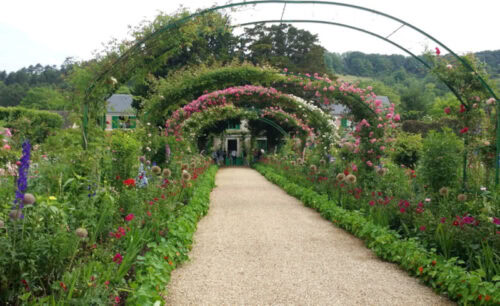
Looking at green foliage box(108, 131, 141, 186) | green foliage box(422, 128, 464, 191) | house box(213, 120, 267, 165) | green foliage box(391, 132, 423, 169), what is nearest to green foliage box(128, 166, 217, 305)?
green foliage box(108, 131, 141, 186)

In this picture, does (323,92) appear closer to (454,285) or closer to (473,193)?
(473,193)

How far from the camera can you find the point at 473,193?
18.0 feet

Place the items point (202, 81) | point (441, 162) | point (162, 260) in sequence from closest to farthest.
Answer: point (162, 260) → point (441, 162) → point (202, 81)

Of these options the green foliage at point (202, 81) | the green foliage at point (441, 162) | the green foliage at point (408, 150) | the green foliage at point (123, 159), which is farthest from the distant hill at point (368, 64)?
the green foliage at point (123, 159)

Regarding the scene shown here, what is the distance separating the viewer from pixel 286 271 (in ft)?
14.0

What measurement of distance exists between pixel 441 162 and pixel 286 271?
2.78m

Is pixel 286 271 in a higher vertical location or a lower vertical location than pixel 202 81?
lower

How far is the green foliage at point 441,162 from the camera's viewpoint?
5.58 metres

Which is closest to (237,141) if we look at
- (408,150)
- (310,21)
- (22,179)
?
(408,150)

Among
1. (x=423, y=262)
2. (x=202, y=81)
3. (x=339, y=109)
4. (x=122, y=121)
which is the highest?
(x=339, y=109)

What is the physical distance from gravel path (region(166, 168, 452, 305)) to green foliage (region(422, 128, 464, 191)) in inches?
52.7

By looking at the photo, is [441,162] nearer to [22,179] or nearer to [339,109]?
[22,179]

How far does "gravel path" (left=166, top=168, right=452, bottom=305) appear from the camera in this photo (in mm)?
3523

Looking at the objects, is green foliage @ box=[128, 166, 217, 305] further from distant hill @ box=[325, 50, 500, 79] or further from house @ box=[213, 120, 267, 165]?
distant hill @ box=[325, 50, 500, 79]
